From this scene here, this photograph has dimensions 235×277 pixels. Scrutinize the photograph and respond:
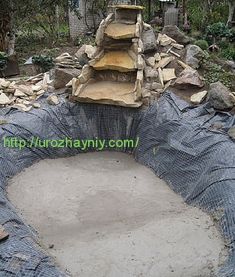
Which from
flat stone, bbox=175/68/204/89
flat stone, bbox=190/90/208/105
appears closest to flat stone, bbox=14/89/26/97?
flat stone, bbox=175/68/204/89

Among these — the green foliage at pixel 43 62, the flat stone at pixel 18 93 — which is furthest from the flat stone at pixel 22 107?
the green foliage at pixel 43 62

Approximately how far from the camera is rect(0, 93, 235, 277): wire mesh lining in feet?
14.5

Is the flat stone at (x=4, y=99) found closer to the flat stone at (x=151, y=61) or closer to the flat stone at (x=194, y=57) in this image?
the flat stone at (x=151, y=61)

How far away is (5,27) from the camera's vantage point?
11539 mm

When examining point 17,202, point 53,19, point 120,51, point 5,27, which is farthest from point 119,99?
point 53,19

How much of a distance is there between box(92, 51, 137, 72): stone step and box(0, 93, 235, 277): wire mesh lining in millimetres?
886

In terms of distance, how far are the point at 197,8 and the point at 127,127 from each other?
344 inches

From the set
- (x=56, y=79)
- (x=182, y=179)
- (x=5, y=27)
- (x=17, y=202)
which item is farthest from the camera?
(x=5, y=27)

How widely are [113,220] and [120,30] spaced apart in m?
4.37

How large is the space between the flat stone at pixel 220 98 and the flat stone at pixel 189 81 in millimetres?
652

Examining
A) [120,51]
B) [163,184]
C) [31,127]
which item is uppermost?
[120,51]

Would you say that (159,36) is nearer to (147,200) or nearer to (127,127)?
(127,127)

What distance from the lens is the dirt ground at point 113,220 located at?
184 inches

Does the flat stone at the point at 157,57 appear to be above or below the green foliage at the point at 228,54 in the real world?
above
